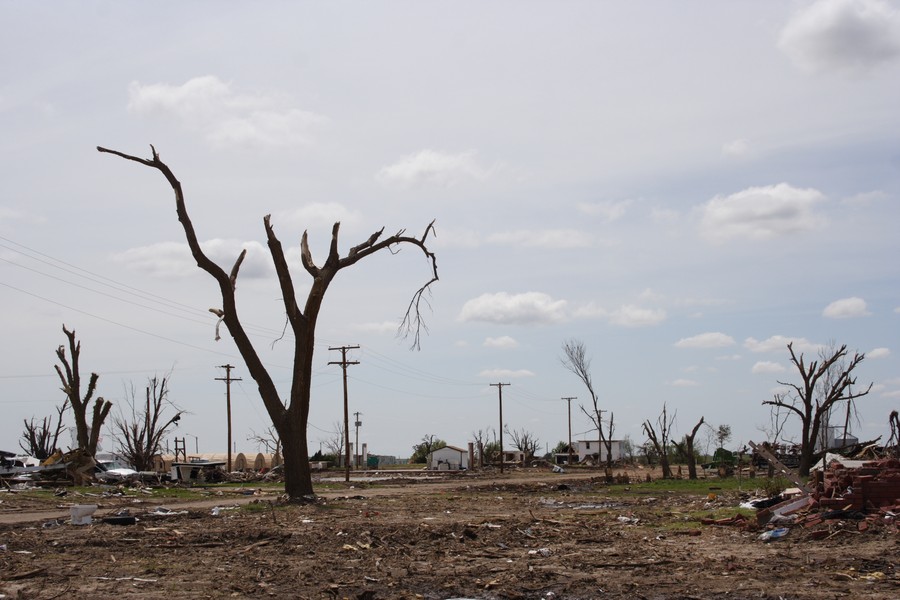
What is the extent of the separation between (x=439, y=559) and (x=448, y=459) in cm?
6026

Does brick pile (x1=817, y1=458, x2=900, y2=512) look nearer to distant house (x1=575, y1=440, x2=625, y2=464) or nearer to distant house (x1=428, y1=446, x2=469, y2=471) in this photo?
distant house (x1=428, y1=446, x2=469, y2=471)

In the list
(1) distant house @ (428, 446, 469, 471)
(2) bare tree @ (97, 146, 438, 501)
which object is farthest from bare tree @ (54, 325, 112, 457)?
(1) distant house @ (428, 446, 469, 471)

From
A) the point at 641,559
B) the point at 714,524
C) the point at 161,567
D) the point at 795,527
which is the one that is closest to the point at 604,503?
the point at 714,524

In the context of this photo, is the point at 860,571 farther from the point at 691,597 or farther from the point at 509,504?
the point at 509,504

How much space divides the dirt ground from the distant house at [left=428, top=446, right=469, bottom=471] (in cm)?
5379

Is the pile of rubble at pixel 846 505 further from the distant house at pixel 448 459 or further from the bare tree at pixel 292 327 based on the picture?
the distant house at pixel 448 459

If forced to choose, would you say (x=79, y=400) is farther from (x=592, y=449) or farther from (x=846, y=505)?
(x=592, y=449)

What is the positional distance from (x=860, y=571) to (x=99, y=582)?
7.56 m

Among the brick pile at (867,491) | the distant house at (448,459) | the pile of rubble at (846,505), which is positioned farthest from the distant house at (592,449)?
the brick pile at (867,491)

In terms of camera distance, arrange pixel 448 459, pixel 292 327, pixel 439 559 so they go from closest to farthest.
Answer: pixel 439 559, pixel 292 327, pixel 448 459

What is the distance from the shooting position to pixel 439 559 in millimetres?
10430

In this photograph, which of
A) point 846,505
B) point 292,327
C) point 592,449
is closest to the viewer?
point 846,505

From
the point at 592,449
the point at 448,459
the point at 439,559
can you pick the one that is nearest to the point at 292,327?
the point at 439,559

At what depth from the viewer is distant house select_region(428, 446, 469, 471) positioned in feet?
227
